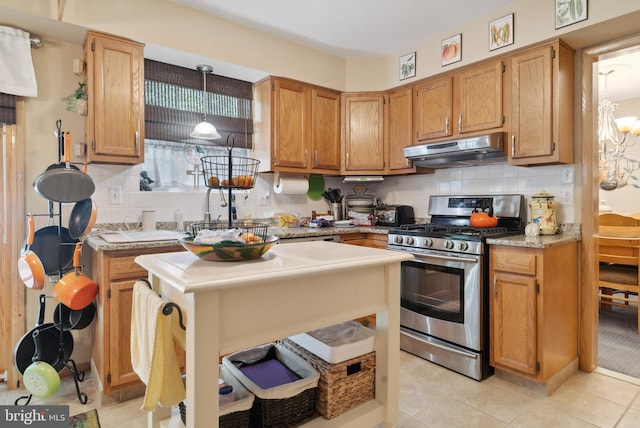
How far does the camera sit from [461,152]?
2.87 metres

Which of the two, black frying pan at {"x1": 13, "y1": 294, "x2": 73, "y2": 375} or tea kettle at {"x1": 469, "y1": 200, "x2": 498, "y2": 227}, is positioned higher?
tea kettle at {"x1": 469, "y1": 200, "x2": 498, "y2": 227}

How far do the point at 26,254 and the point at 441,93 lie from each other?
10.2 ft

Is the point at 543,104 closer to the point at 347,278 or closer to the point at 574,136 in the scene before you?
the point at 574,136

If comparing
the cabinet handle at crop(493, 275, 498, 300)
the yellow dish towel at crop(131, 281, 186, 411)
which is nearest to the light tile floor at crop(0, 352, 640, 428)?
the cabinet handle at crop(493, 275, 498, 300)

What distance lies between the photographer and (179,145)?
3029 millimetres

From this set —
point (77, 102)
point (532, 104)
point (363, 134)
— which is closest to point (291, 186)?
point (363, 134)

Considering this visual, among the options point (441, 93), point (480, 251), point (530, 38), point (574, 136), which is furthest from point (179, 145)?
point (574, 136)

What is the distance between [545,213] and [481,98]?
99 cm

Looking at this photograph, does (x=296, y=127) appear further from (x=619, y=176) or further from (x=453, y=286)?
(x=619, y=176)

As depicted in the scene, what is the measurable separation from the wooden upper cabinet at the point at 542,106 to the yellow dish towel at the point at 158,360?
2506 millimetres

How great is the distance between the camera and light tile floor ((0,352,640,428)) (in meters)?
1.95

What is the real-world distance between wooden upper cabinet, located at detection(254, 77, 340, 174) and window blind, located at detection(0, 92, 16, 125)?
5.58 ft

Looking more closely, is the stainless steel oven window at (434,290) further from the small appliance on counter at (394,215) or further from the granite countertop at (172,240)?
the small appliance on counter at (394,215)

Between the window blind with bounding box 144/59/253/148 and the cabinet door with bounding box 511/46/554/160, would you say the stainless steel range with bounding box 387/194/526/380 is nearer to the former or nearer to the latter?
the cabinet door with bounding box 511/46/554/160
